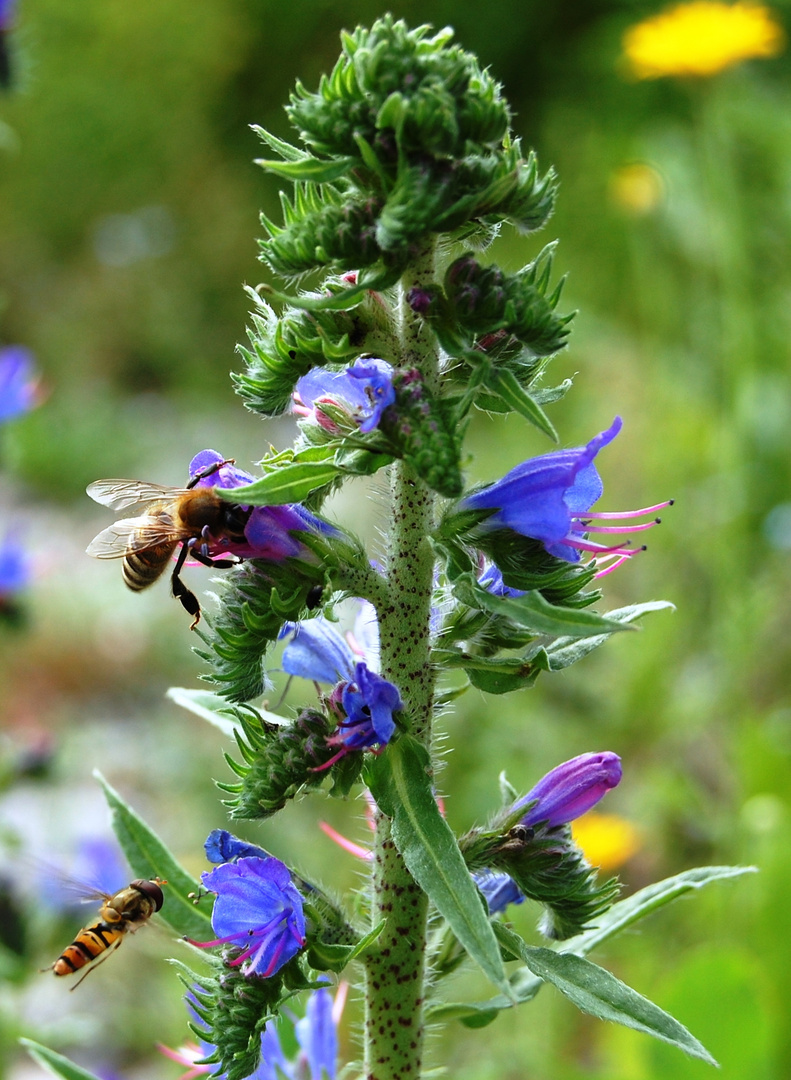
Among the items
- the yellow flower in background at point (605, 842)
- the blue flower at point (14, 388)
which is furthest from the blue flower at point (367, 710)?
the yellow flower in background at point (605, 842)

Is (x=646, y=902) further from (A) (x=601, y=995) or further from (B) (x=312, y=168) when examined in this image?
(B) (x=312, y=168)

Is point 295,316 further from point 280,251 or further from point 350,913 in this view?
point 350,913

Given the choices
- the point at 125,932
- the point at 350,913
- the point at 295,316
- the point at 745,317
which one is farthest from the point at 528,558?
the point at 745,317

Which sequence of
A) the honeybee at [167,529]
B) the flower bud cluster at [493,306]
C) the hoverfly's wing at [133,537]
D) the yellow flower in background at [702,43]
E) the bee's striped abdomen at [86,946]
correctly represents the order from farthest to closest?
the yellow flower in background at [702,43], the bee's striped abdomen at [86,946], the hoverfly's wing at [133,537], the honeybee at [167,529], the flower bud cluster at [493,306]

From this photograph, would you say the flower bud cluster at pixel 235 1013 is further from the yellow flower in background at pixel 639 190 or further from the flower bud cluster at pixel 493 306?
→ the yellow flower in background at pixel 639 190

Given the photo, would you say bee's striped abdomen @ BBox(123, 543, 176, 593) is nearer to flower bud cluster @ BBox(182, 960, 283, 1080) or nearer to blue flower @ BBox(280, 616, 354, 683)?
blue flower @ BBox(280, 616, 354, 683)
